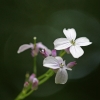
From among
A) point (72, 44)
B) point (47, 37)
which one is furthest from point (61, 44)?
point (47, 37)

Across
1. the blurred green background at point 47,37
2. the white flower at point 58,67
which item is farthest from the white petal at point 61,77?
the blurred green background at point 47,37

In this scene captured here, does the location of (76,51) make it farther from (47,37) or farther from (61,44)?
(47,37)

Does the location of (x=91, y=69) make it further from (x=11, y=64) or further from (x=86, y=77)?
(x=11, y=64)

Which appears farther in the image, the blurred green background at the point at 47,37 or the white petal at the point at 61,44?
the blurred green background at the point at 47,37

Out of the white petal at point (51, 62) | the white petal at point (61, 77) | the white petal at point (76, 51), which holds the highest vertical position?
the white petal at point (76, 51)

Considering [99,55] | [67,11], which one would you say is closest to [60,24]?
[67,11]

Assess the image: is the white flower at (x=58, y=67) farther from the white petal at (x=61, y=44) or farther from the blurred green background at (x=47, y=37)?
the blurred green background at (x=47, y=37)

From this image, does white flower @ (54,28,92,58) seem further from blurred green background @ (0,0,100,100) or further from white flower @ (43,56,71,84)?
blurred green background @ (0,0,100,100)
